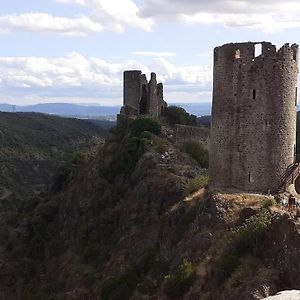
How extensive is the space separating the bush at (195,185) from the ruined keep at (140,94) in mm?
17933

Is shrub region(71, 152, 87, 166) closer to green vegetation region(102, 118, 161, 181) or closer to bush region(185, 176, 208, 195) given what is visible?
green vegetation region(102, 118, 161, 181)

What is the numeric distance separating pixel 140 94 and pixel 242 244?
3050cm

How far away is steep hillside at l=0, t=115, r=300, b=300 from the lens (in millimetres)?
25094

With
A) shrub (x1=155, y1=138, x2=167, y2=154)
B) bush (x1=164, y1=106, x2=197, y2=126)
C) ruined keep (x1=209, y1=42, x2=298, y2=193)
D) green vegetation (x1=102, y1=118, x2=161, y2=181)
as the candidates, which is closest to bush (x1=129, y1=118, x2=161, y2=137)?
green vegetation (x1=102, y1=118, x2=161, y2=181)

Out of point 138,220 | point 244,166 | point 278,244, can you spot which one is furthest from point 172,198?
point 278,244

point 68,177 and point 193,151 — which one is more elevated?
point 193,151

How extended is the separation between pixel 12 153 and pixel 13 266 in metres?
80.0

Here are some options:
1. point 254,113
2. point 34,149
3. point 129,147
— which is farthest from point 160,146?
point 34,149

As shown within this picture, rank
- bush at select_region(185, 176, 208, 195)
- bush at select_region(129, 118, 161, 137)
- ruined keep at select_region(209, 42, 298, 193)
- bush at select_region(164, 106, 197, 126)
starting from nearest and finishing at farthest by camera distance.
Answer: ruined keep at select_region(209, 42, 298, 193)
bush at select_region(185, 176, 208, 195)
bush at select_region(129, 118, 161, 137)
bush at select_region(164, 106, 197, 126)

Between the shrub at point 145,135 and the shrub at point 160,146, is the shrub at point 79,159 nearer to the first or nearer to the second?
the shrub at point 145,135

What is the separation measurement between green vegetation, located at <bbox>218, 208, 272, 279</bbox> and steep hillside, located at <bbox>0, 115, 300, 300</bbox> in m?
0.05

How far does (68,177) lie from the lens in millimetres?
56875

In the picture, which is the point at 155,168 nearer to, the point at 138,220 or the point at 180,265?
the point at 138,220

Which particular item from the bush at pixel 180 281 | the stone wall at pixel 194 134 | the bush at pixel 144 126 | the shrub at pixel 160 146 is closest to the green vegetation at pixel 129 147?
the bush at pixel 144 126
